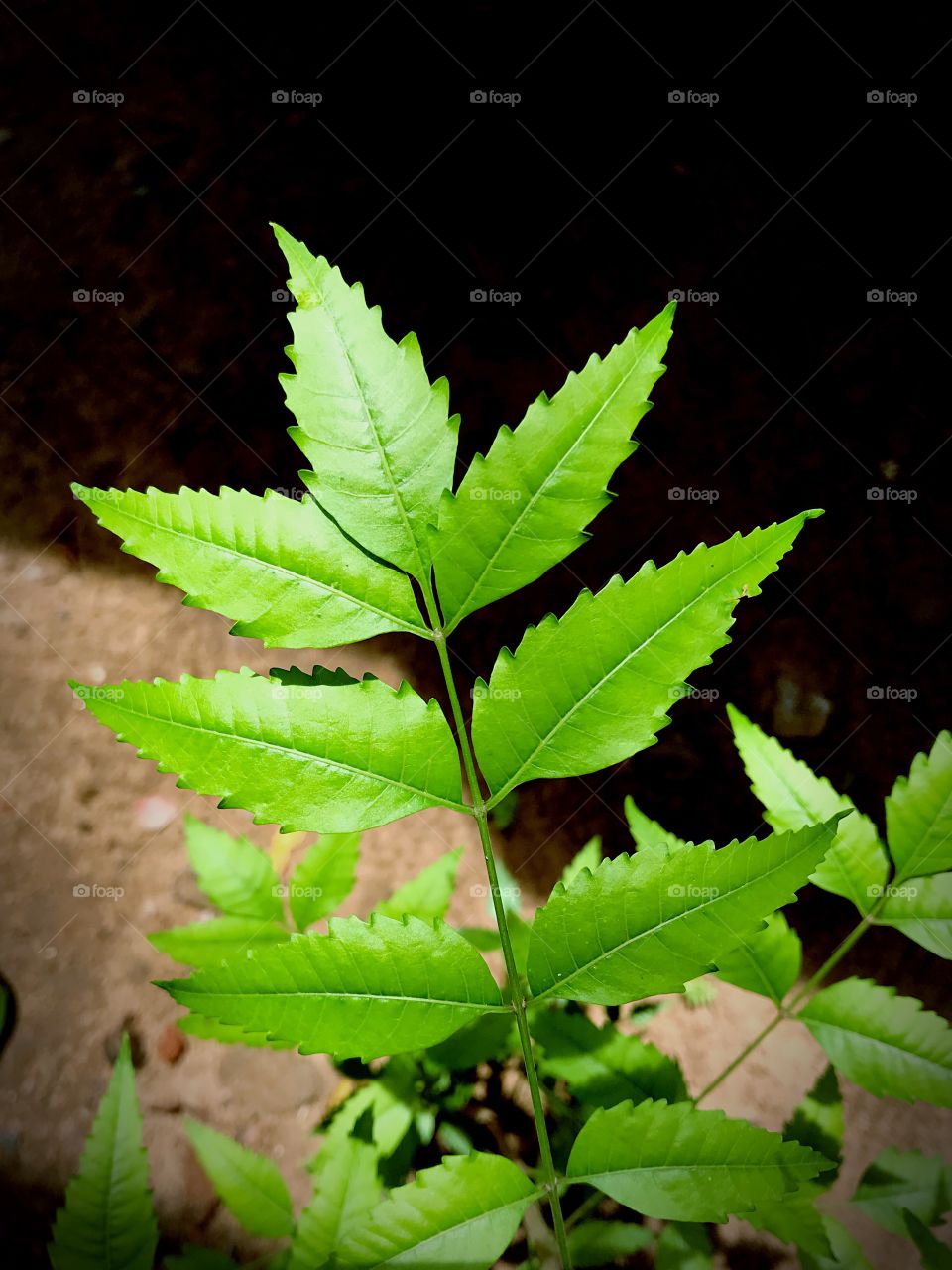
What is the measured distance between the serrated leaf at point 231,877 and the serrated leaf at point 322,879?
6 centimetres

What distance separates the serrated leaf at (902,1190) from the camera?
1436mm

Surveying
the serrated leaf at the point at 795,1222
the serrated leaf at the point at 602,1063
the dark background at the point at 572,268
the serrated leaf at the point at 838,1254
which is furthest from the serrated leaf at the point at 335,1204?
the dark background at the point at 572,268

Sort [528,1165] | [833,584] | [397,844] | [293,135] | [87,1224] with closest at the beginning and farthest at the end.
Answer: [87,1224] → [528,1165] → [397,844] → [833,584] → [293,135]

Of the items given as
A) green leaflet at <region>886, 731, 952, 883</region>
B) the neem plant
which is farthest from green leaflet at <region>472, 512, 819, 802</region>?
green leaflet at <region>886, 731, 952, 883</region>

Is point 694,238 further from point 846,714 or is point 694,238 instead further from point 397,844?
point 397,844

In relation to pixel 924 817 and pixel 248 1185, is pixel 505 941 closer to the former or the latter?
pixel 924 817

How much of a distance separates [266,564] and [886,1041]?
3.55ft

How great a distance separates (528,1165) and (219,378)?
2496mm

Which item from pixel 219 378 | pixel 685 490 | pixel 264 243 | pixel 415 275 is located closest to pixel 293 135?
pixel 264 243

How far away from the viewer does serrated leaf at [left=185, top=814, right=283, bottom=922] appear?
5.42 ft

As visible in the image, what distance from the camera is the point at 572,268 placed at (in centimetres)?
301

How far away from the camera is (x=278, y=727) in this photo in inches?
32.4

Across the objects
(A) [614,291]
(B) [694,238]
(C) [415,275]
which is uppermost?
(B) [694,238]

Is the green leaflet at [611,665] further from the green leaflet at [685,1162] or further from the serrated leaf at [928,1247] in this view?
the serrated leaf at [928,1247]
